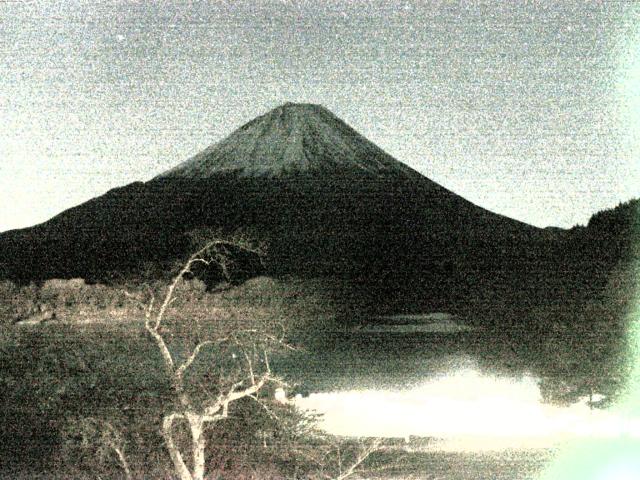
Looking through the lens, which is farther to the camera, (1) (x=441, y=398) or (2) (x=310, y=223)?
(2) (x=310, y=223)

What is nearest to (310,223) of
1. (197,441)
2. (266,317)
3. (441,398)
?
(266,317)

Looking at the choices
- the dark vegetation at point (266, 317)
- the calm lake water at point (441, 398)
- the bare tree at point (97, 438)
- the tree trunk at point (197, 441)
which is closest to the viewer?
the tree trunk at point (197, 441)

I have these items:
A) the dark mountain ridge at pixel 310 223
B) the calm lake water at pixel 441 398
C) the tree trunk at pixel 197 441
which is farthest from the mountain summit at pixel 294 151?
the tree trunk at pixel 197 441

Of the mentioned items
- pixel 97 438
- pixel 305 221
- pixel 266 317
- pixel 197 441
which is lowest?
pixel 97 438

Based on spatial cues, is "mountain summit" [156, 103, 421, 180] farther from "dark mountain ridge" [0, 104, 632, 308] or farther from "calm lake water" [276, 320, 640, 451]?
"calm lake water" [276, 320, 640, 451]

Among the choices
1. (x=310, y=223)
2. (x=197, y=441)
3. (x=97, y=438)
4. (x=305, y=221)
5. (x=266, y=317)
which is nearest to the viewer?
(x=197, y=441)

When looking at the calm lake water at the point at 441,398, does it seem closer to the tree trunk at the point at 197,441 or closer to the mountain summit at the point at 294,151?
the tree trunk at the point at 197,441

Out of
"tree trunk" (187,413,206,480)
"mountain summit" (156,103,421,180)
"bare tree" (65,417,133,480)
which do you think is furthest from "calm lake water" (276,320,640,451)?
"mountain summit" (156,103,421,180)

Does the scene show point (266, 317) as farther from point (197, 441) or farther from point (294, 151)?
point (294, 151)
